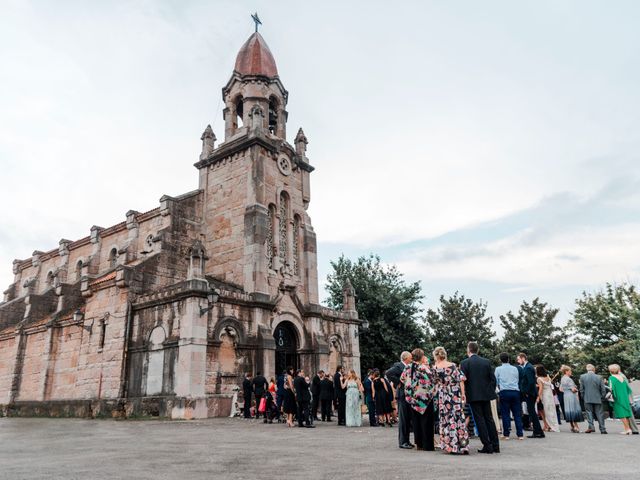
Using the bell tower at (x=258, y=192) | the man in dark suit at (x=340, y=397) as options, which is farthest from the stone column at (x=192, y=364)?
the man in dark suit at (x=340, y=397)

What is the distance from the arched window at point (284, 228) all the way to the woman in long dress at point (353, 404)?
385 inches

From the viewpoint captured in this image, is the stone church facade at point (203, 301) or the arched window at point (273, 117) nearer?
the stone church facade at point (203, 301)

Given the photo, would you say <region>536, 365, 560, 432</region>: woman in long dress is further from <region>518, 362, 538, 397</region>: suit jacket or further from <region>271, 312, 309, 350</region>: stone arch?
<region>271, 312, 309, 350</region>: stone arch

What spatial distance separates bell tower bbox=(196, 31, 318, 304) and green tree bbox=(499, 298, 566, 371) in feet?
89.8

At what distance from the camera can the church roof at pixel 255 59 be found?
27438mm

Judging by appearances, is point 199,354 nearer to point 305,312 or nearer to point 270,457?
point 305,312

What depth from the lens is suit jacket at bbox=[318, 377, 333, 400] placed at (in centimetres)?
1686

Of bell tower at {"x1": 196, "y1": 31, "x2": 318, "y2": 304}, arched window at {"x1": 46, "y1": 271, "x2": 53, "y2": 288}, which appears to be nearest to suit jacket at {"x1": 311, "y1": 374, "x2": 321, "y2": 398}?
bell tower at {"x1": 196, "y1": 31, "x2": 318, "y2": 304}

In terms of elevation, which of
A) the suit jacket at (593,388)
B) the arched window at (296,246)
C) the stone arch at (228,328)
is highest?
the arched window at (296,246)

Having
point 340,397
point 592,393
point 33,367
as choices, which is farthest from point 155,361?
point 592,393

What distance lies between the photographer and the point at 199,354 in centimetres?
1816

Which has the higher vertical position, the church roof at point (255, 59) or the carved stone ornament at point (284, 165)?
the church roof at point (255, 59)

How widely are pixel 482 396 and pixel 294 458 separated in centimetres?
351

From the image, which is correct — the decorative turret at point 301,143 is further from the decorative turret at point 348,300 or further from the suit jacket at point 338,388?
the suit jacket at point 338,388
